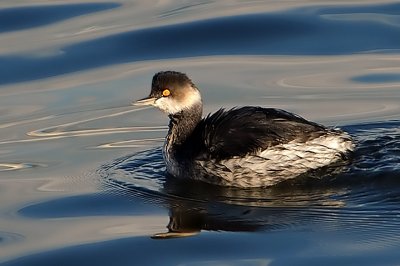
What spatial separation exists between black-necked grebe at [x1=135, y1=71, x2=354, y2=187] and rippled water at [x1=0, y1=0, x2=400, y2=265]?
139 mm

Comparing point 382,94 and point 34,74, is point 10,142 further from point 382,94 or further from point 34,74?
point 382,94

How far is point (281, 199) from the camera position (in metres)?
9.94

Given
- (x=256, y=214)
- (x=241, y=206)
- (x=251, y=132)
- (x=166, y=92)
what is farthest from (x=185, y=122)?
(x=256, y=214)

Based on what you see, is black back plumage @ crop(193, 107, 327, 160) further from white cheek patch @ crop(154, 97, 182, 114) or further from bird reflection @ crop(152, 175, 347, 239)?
white cheek patch @ crop(154, 97, 182, 114)

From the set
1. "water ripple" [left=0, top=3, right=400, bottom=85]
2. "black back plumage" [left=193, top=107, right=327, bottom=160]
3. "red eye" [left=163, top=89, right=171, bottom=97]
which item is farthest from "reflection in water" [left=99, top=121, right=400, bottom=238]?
"water ripple" [left=0, top=3, right=400, bottom=85]

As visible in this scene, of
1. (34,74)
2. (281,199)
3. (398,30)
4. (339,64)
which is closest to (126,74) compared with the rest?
(34,74)

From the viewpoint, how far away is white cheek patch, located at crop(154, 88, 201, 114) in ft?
36.0

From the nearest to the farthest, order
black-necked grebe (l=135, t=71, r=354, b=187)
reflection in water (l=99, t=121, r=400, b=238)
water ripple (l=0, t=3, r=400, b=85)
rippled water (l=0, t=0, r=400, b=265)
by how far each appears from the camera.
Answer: rippled water (l=0, t=0, r=400, b=265)
reflection in water (l=99, t=121, r=400, b=238)
black-necked grebe (l=135, t=71, r=354, b=187)
water ripple (l=0, t=3, r=400, b=85)

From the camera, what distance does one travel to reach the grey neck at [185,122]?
11000 mm

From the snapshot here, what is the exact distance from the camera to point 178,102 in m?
11.0

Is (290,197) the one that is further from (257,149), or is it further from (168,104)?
(168,104)

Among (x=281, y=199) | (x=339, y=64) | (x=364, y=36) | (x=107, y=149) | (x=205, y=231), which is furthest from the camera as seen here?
(x=364, y=36)

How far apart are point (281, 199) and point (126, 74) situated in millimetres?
4534

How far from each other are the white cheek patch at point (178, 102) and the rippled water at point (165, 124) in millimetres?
508
